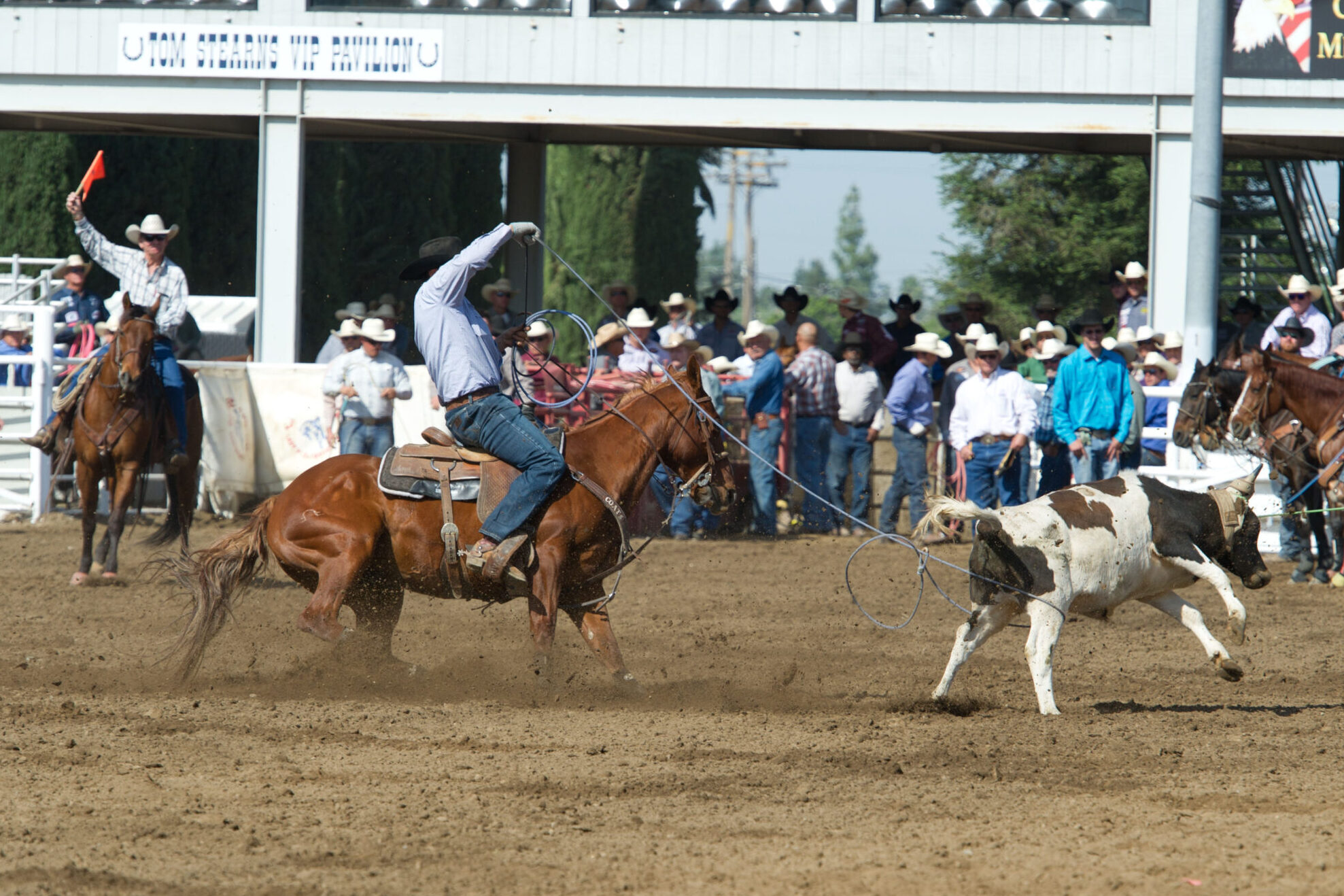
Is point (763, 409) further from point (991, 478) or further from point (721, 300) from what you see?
point (991, 478)

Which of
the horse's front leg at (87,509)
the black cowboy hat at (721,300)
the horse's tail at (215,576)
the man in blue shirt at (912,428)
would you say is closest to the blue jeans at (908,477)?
the man in blue shirt at (912,428)

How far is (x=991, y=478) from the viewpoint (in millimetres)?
13352

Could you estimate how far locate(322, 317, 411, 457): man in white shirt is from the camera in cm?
1356

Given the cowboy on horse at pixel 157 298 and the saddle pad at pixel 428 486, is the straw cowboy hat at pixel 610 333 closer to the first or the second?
the cowboy on horse at pixel 157 298

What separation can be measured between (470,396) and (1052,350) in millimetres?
8045

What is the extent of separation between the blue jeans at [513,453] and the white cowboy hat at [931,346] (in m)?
7.56

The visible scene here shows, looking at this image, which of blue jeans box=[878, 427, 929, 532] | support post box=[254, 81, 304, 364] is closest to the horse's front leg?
support post box=[254, 81, 304, 364]

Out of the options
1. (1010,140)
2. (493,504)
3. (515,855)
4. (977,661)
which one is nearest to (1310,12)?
(1010,140)

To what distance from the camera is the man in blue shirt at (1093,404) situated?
12.8m

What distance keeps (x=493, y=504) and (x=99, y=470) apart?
5100mm

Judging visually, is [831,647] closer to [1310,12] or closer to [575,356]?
[1310,12]

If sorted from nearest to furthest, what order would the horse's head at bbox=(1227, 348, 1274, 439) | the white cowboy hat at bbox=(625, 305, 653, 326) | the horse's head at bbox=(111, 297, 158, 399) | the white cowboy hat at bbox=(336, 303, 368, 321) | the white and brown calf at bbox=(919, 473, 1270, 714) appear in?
the white and brown calf at bbox=(919, 473, 1270, 714), the horse's head at bbox=(111, 297, 158, 399), the horse's head at bbox=(1227, 348, 1274, 439), the white cowboy hat at bbox=(625, 305, 653, 326), the white cowboy hat at bbox=(336, 303, 368, 321)

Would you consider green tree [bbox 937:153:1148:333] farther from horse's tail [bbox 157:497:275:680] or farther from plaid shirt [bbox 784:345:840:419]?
horse's tail [bbox 157:497:275:680]

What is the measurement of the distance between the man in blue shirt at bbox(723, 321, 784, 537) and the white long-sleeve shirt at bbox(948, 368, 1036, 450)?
178 cm
